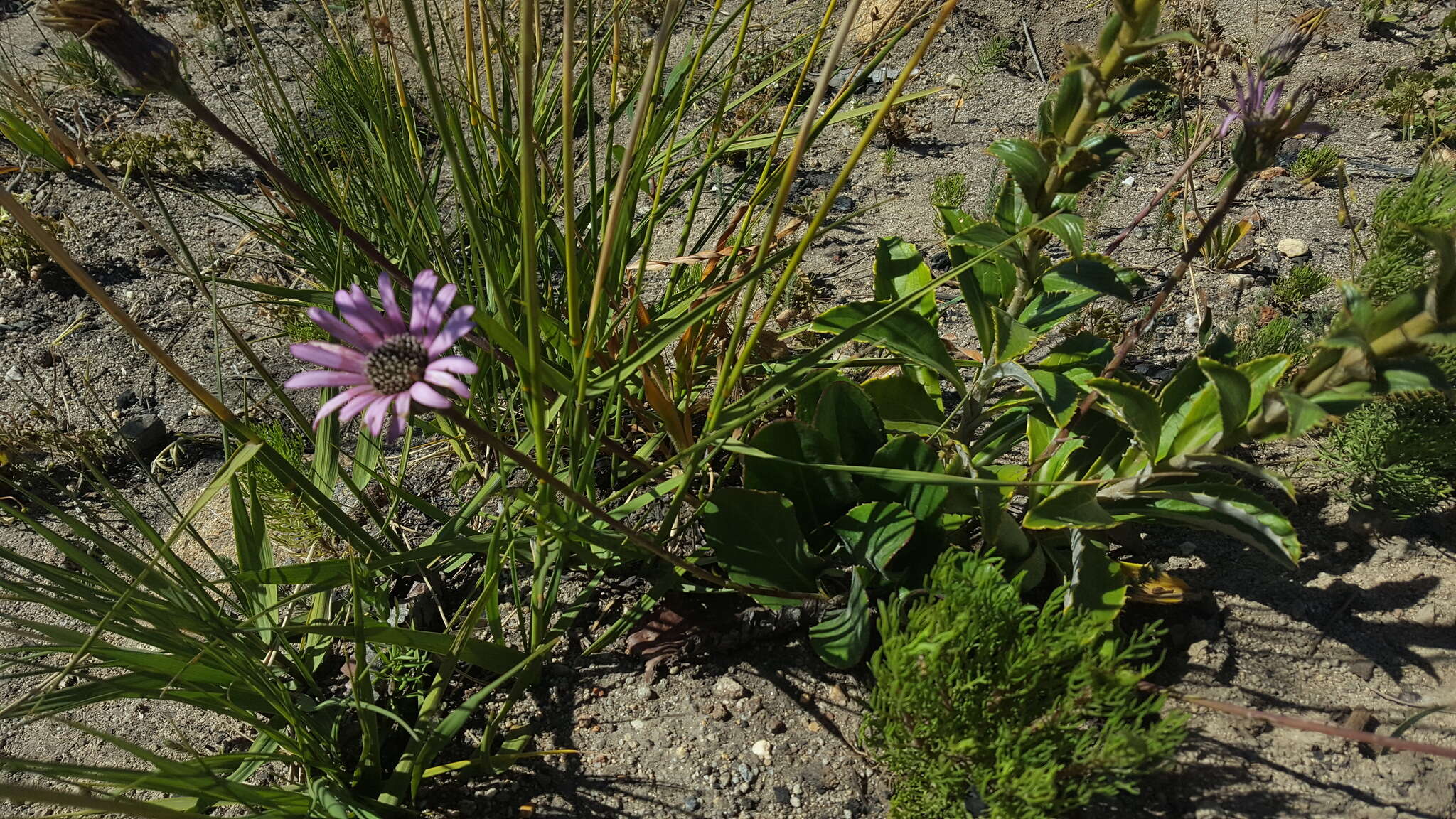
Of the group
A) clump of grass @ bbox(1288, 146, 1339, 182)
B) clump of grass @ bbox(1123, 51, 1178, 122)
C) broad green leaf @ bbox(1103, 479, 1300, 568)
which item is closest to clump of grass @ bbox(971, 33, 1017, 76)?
clump of grass @ bbox(1123, 51, 1178, 122)

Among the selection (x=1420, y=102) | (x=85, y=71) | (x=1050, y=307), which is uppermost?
(x=85, y=71)

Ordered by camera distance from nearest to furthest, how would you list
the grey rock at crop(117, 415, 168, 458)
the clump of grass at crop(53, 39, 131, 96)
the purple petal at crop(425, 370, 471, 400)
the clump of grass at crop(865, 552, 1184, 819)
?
the purple petal at crop(425, 370, 471, 400), the clump of grass at crop(865, 552, 1184, 819), the grey rock at crop(117, 415, 168, 458), the clump of grass at crop(53, 39, 131, 96)

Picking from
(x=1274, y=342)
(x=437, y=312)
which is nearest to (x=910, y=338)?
(x=437, y=312)

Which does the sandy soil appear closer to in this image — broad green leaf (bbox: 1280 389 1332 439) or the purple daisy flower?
broad green leaf (bbox: 1280 389 1332 439)

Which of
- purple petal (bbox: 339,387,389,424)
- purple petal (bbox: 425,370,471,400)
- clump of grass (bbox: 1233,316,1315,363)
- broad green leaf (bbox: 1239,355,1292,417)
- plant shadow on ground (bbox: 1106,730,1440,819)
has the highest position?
purple petal (bbox: 425,370,471,400)

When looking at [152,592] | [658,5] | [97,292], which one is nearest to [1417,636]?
[97,292]

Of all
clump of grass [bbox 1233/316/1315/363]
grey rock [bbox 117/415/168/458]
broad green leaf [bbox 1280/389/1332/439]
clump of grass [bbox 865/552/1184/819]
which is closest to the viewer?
broad green leaf [bbox 1280/389/1332/439]

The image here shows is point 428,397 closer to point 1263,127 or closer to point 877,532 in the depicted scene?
point 877,532

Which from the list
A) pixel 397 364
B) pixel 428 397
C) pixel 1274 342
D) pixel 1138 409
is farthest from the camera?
pixel 1274 342
